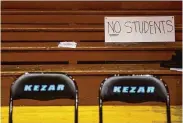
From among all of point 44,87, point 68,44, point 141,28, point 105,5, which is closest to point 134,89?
point 44,87

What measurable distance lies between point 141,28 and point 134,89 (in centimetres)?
139

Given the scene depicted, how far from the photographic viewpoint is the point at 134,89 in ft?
6.29

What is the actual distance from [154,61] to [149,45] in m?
0.18

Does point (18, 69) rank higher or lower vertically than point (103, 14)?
lower

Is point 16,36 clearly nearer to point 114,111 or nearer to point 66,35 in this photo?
point 66,35

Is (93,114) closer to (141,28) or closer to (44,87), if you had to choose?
(141,28)

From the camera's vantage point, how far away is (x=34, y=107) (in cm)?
304

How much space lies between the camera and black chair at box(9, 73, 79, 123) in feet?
6.17

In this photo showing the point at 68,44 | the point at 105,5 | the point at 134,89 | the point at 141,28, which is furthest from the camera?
the point at 105,5

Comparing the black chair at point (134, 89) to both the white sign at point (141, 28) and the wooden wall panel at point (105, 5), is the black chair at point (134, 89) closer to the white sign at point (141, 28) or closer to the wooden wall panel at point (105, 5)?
the white sign at point (141, 28)

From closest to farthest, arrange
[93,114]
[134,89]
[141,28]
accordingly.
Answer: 1. [134,89]
2. [93,114]
3. [141,28]

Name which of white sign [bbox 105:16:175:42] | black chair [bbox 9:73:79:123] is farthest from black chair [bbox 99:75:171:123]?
white sign [bbox 105:16:175:42]

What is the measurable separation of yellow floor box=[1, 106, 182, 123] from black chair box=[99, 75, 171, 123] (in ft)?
2.57

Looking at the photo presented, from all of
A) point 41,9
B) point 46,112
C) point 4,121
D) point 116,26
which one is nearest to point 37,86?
point 4,121
